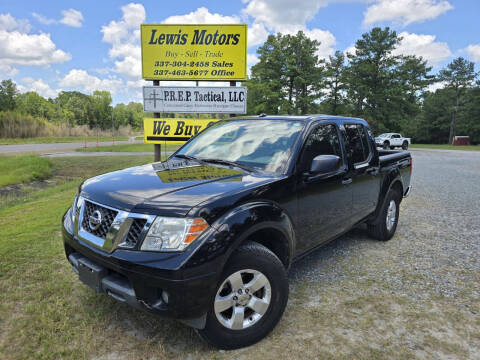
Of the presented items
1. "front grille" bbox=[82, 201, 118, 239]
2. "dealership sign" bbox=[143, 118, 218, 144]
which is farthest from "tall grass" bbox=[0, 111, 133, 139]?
"front grille" bbox=[82, 201, 118, 239]

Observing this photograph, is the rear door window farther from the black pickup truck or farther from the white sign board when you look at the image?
the white sign board

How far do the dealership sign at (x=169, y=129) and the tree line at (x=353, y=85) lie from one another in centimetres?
3086

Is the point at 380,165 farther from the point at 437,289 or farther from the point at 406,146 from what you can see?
the point at 406,146

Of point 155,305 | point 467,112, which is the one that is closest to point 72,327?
point 155,305

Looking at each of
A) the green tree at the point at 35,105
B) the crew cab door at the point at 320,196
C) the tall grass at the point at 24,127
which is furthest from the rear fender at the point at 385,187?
the green tree at the point at 35,105

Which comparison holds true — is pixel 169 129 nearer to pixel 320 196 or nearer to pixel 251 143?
pixel 251 143

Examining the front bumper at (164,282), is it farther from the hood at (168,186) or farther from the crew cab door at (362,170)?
the crew cab door at (362,170)

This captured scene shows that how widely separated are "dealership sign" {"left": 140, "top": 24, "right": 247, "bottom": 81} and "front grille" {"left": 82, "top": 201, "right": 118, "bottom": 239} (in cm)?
665

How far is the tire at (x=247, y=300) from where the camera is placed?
6.89 feet

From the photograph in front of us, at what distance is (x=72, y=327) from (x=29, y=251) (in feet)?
6.27

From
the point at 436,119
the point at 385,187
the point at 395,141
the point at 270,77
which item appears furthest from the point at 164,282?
the point at 436,119

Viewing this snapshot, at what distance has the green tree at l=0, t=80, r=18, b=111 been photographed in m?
55.9

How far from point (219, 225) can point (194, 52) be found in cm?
724

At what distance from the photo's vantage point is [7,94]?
58062mm
